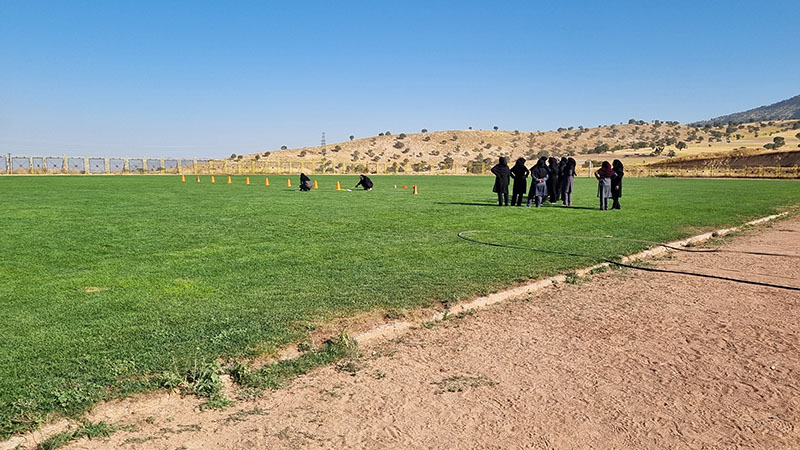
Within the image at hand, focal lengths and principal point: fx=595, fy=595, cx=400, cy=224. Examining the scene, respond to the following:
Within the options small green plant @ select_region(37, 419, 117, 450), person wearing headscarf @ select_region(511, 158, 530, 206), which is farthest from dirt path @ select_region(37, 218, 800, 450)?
person wearing headscarf @ select_region(511, 158, 530, 206)

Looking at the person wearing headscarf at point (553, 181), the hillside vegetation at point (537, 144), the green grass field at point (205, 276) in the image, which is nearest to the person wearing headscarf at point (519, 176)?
the person wearing headscarf at point (553, 181)

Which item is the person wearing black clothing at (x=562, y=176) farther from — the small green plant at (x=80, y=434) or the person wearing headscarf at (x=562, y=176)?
the small green plant at (x=80, y=434)

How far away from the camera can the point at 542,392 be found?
14.0 feet

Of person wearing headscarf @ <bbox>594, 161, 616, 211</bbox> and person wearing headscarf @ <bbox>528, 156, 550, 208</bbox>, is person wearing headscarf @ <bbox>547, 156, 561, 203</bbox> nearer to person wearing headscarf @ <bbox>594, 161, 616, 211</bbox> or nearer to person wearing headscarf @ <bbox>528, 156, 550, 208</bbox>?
person wearing headscarf @ <bbox>528, 156, 550, 208</bbox>

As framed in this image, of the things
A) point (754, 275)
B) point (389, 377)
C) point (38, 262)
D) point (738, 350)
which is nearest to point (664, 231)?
point (754, 275)

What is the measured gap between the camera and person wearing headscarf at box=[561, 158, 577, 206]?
20562 millimetres

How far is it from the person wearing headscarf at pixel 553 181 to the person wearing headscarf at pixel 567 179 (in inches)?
25.4

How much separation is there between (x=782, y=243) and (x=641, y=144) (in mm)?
106155

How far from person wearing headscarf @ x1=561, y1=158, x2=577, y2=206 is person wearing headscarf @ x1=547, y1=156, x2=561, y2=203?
64 cm

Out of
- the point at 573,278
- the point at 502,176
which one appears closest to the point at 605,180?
the point at 502,176

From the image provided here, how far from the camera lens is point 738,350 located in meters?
5.23

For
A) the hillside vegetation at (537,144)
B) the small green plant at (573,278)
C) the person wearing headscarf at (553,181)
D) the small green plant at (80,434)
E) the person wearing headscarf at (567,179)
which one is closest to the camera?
the small green plant at (80,434)

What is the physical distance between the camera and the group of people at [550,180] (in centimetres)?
1898

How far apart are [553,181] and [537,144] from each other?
362 ft
